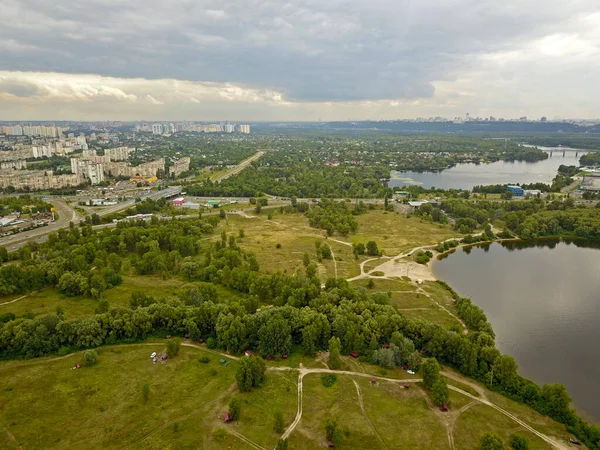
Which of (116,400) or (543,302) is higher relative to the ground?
(543,302)

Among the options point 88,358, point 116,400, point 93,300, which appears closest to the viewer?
point 116,400

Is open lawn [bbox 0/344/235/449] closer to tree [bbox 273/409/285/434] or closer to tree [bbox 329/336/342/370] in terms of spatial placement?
tree [bbox 273/409/285/434]

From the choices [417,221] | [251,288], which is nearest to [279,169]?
[417,221]

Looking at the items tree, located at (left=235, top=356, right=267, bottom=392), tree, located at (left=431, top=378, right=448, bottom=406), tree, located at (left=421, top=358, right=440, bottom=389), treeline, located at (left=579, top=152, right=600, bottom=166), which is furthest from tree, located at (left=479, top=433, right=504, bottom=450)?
treeline, located at (left=579, top=152, right=600, bottom=166)

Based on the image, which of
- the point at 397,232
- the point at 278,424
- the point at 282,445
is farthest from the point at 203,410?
the point at 397,232

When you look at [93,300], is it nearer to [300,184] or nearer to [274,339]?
[274,339]
